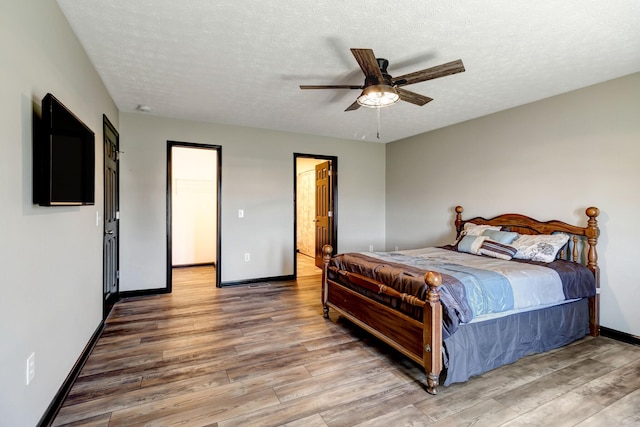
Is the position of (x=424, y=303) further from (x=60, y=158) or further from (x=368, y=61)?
(x=60, y=158)

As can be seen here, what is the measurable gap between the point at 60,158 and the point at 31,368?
1.10m

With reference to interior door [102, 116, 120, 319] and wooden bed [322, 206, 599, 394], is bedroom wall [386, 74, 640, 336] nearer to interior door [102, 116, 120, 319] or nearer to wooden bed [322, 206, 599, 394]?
wooden bed [322, 206, 599, 394]

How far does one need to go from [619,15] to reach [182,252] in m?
6.51

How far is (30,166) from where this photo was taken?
5.25 feet

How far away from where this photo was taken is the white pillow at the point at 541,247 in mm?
3086

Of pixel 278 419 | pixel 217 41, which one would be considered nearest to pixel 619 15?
pixel 217 41

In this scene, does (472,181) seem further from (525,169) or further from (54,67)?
(54,67)

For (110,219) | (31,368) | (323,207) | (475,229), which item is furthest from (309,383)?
(323,207)

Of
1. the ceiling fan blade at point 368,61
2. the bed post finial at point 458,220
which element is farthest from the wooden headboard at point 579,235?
the ceiling fan blade at point 368,61

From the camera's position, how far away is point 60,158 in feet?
5.83

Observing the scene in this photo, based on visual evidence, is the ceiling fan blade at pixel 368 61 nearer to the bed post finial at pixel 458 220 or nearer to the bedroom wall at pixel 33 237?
the bedroom wall at pixel 33 237

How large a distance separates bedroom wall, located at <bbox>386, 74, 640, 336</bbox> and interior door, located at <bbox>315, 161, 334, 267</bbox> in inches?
64.4

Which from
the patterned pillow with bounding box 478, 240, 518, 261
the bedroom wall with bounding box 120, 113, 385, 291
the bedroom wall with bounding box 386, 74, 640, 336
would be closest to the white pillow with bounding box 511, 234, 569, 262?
the patterned pillow with bounding box 478, 240, 518, 261

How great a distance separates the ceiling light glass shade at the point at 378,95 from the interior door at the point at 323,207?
10.0 feet
